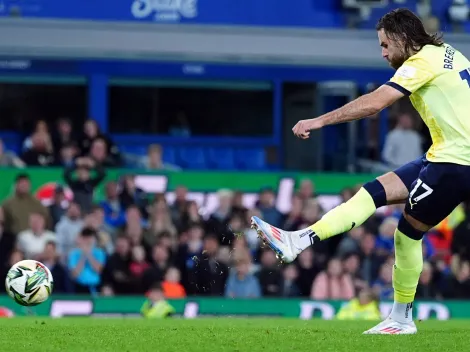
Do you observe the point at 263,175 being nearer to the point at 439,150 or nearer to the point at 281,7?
the point at 281,7

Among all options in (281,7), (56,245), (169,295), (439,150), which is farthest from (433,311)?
(439,150)

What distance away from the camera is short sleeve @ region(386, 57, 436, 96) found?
26.8 feet

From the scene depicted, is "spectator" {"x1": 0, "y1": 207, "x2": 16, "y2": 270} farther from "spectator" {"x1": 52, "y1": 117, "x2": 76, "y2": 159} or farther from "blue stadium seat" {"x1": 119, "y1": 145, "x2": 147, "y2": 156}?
"blue stadium seat" {"x1": 119, "y1": 145, "x2": 147, "y2": 156}

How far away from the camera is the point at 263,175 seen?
61.1ft

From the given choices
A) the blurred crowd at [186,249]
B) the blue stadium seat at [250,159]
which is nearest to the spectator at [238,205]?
the blurred crowd at [186,249]

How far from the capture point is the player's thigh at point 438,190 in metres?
8.36

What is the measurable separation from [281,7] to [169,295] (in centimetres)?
632

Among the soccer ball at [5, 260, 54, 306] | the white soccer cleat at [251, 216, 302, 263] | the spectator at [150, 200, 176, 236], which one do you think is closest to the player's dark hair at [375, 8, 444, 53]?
the white soccer cleat at [251, 216, 302, 263]

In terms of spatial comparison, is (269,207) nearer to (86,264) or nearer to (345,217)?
(86,264)

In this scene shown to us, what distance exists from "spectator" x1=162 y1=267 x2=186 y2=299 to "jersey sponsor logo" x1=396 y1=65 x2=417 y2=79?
8.08 meters

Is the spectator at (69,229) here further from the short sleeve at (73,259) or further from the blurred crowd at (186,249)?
the short sleeve at (73,259)

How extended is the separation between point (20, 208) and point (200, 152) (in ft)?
13.8

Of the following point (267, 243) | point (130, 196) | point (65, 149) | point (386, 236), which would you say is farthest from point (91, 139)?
point (267, 243)

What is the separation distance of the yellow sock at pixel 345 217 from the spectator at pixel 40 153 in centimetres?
968
